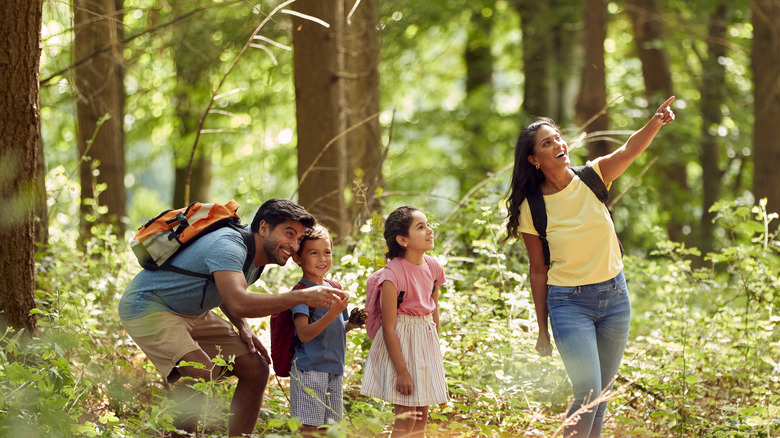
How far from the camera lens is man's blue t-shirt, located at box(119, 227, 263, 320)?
4238 millimetres

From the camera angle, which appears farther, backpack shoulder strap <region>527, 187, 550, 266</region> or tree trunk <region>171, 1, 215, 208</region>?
tree trunk <region>171, 1, 215, 208</region>

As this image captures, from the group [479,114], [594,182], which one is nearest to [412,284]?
[594,182]

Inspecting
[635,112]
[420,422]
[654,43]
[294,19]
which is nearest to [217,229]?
[420,422]

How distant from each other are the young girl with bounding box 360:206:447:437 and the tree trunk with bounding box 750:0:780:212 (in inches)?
319

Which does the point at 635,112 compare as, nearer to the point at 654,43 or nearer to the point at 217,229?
the point at 654,43

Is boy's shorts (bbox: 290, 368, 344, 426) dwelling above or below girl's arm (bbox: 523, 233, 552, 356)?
below

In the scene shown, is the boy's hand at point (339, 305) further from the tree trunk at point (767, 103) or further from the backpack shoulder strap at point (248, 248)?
the tree trunk at point (767, 103)

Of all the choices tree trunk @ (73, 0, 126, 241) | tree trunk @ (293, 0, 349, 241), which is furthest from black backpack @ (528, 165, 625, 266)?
tree trunk @ (73, 0, 126, 241)

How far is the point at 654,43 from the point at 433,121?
5.20 m

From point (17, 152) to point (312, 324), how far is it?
85.1 inches

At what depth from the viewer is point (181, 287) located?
4328 millimetres

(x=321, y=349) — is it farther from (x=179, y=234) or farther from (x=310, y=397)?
(x=179, y=234)

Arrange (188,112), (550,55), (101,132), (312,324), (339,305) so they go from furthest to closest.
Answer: (550,55) → (188,112) → (101,132) → (312,324) → (339,305)

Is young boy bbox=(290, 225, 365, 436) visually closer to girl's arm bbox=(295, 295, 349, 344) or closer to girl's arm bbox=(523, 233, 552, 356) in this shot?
girl's arm bbox=(295, 295, 349, 344)
